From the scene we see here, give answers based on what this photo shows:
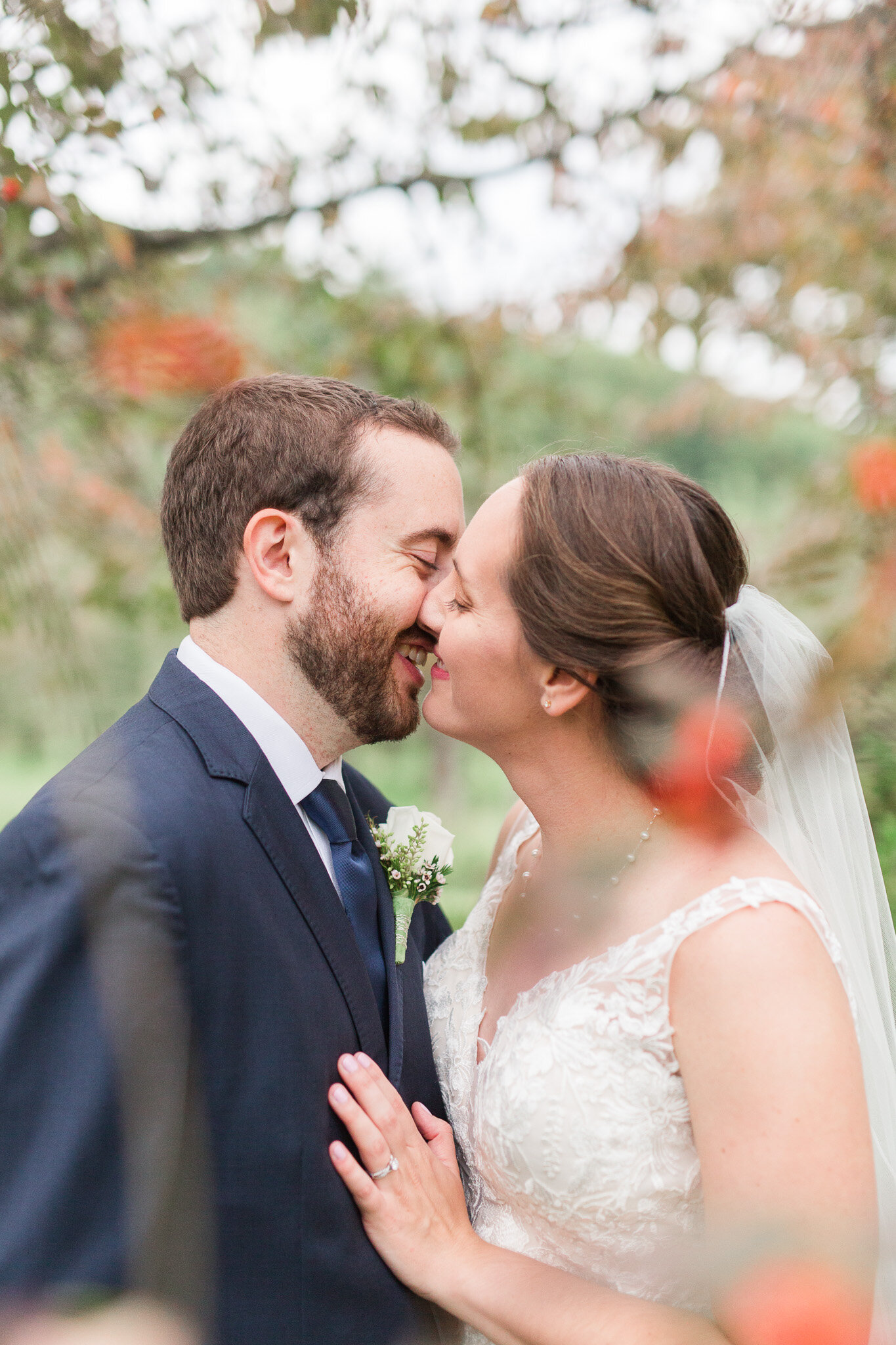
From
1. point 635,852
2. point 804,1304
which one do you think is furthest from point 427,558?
point 804,1304

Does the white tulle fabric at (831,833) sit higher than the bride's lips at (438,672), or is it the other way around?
the bride's lips at (438,672)

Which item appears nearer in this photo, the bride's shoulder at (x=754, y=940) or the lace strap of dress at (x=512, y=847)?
the bride's shoulder at (x=754, y=940)

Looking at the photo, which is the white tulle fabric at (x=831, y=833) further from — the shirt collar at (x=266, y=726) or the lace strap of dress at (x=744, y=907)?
the shirt collar at (x=266, y=726)

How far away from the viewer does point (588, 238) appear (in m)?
4.97

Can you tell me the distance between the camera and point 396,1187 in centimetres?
208

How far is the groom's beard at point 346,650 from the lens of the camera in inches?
96.0

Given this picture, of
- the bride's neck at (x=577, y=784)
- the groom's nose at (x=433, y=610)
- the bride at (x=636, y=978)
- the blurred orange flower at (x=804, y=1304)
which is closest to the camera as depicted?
the blurred orange flower at (x=804, y=1304)

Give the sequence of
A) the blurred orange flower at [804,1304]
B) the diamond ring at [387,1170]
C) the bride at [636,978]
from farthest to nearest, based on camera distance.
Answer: the diamond ring at [387,1170]
the bride at [636,978]
the blurred orange flower at [804,1304]

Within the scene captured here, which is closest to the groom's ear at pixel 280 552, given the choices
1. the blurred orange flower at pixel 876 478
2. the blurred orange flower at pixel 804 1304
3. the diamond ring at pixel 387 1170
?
the diamond ring at pixel 387 1170

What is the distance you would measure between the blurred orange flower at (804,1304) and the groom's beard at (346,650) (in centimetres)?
139

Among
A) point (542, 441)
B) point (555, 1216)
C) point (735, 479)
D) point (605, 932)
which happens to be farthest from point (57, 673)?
point (735, 479)

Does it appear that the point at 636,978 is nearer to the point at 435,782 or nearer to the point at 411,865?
the point at 411,865

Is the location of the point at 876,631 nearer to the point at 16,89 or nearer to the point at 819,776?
the point at 819,776

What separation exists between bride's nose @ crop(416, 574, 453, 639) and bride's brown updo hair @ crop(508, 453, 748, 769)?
25cm
